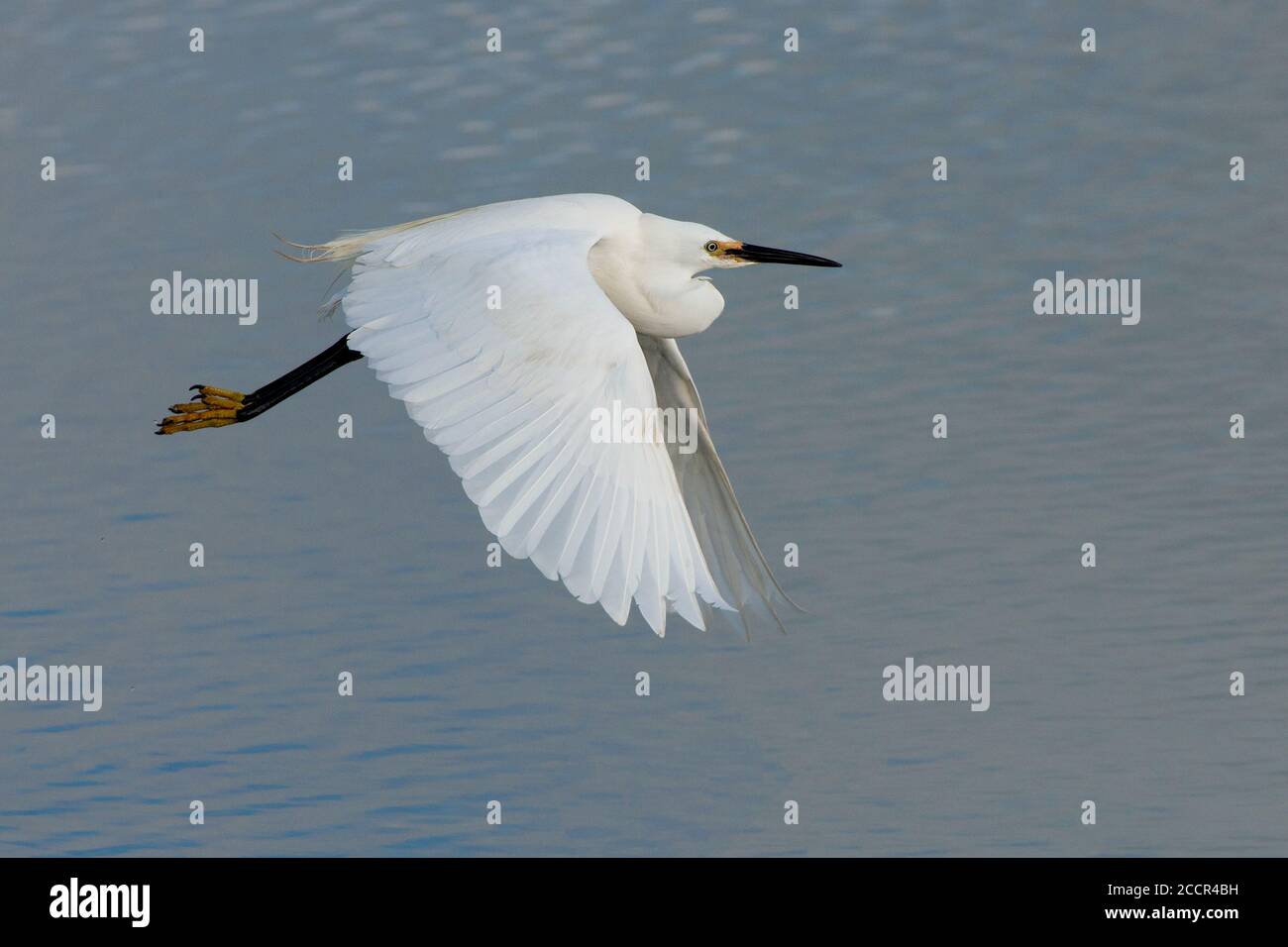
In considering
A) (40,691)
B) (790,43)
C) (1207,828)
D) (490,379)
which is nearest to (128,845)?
(40,691)

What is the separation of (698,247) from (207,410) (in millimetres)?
1819

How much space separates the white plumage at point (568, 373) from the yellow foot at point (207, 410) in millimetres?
640

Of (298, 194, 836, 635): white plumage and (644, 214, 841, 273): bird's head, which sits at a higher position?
(644, 214, 841, 273): bird's head

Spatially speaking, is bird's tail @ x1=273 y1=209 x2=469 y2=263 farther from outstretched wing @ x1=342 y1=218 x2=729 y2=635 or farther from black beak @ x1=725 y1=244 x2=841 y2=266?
black beak @ x1=725 y1=244 x2=841 y2=266

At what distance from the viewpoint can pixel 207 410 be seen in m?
7.42

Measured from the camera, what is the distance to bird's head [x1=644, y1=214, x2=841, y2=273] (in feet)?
22.9

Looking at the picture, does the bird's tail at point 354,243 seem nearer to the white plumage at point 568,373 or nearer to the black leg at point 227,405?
the white plumage at point 568,373

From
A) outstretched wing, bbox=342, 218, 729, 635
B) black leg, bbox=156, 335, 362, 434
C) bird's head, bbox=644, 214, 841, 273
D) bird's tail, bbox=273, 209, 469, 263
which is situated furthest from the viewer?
black leg, bbox=156, 335, 362, 434

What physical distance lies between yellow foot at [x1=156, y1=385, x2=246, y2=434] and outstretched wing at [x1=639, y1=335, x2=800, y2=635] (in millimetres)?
1451

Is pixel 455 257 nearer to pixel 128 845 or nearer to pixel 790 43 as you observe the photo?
pixel 128 845

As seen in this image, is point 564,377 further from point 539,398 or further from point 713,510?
point 713,510

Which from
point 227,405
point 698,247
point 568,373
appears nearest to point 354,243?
point 227,405

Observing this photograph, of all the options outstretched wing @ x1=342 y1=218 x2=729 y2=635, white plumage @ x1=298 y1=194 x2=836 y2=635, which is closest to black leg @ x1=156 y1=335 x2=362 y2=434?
white plumage @ x1=298 y1=194 x2=836 y2=635

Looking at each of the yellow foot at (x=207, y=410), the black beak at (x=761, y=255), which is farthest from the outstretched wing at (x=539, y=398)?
the yellow foot at (x=207, y=410)
